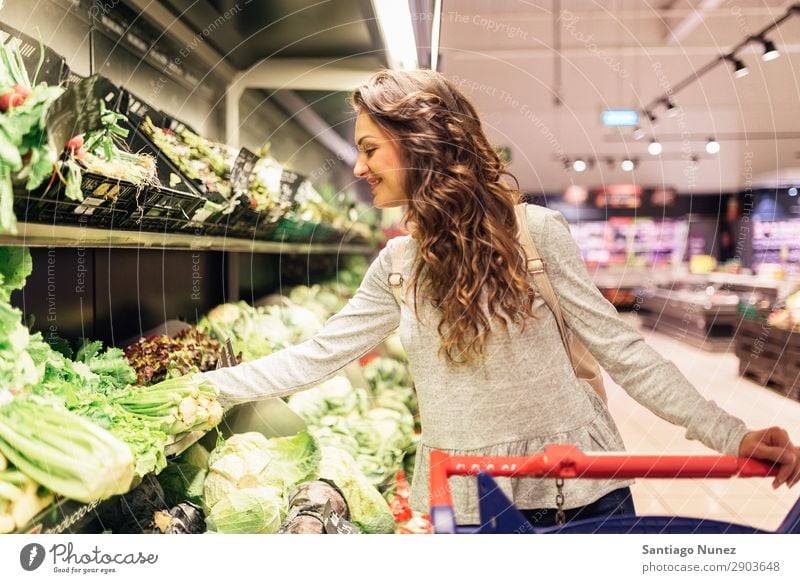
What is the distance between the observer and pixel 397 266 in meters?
1.91

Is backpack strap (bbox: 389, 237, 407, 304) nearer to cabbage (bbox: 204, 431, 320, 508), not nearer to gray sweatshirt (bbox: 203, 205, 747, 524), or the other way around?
gray sweatshirt (bbox: 203, 205, 747, 524)

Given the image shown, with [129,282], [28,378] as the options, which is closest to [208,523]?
[28,378]

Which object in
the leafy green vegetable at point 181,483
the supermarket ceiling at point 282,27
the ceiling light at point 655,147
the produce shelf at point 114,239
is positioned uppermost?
the supermarket ceiling at point 282,27

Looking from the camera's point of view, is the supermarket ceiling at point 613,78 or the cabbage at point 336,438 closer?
the supermarket ceiling at point 613,78

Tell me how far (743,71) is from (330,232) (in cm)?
206

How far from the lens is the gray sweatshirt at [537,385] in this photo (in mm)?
1735

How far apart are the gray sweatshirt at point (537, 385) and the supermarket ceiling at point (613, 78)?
0.54 m

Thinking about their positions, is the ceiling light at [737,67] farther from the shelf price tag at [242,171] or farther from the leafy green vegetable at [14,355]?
the leafy green vegetable at [14,355]

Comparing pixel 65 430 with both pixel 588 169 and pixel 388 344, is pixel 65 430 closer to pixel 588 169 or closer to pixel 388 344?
pixel 588 169

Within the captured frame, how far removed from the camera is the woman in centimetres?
181

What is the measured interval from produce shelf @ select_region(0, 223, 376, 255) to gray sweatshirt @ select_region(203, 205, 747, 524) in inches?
24.5

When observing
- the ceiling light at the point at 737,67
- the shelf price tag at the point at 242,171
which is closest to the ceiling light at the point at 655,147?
the ceiling light at the point at 737,67
